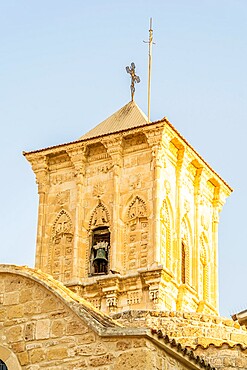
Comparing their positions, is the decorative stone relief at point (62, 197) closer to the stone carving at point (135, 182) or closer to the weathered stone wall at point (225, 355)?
the stone carving at point (135, 182)

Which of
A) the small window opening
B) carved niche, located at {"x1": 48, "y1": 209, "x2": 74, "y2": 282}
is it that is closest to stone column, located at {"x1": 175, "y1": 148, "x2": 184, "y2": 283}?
the small window opening

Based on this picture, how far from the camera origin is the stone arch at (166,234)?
27.4 metres

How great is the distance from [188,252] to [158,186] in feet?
7.90

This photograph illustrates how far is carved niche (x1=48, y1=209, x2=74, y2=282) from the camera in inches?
1103

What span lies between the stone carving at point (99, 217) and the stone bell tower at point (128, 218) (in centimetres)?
3

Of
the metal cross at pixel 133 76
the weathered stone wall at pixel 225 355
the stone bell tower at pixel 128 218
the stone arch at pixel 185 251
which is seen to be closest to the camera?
the weathered stone wall at pixel 225 355

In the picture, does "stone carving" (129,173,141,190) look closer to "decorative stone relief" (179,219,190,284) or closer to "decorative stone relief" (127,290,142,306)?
"decorative stone relief" (179,219,190,284)

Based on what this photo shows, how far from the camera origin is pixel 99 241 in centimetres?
2823

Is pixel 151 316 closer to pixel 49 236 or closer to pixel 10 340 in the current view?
pixel 10 340

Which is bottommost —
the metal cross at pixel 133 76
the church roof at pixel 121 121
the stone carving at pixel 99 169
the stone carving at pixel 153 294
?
the stone carving at pixel 153 294

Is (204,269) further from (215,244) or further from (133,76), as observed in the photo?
(133,76)

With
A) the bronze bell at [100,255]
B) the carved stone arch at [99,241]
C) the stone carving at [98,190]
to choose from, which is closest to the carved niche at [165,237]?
the carved stone arch at [99,241]

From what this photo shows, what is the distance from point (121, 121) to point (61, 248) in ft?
13.8

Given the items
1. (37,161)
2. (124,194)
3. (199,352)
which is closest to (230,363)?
(199,352)
